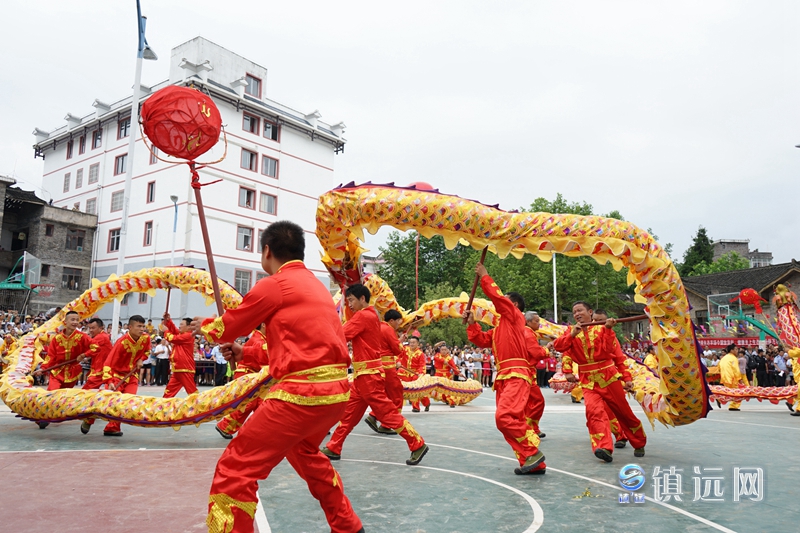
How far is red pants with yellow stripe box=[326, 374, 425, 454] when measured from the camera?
6035mm

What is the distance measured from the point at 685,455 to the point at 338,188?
505 centimetres

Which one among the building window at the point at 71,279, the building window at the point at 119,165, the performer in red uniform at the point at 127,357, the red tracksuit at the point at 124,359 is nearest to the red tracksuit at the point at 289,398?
the performer in red uniform at the point at 127,357

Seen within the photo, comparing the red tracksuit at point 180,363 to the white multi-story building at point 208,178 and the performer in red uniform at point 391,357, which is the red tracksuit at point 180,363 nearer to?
the performer in red uniform at point 391,357

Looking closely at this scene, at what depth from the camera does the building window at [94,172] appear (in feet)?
104

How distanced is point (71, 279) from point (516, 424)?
1181 inches

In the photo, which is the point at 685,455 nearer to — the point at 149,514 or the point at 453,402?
the point at 149,514

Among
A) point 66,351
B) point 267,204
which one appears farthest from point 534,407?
point 267,204

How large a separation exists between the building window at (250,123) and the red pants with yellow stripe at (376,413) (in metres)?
25.8

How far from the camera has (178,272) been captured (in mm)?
9375

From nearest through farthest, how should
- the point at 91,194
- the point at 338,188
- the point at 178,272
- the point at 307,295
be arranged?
the point at 307,295 → the point at 338,188 → the point at 178,272 → the point at 91,194

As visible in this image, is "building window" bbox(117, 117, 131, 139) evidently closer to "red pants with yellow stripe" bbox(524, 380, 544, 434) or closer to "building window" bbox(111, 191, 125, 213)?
"building window" bbox(111, 191, 125, 213)

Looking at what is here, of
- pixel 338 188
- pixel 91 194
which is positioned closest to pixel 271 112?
pixel 91 194

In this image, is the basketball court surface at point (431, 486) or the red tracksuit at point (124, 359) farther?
the red tracksuit at point (124, 359)

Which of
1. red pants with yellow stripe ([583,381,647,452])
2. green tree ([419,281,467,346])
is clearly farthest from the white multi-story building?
red pants with yellow stripe ([583,381,647,452])
